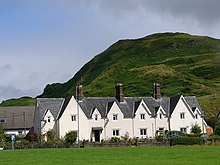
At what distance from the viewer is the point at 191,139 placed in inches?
2525

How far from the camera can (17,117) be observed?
11856 cm

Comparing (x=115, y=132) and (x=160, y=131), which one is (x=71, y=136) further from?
(x=160, y=131)

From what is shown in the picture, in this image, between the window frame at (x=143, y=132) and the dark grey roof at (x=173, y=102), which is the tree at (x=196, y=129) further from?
the window frame at (x=143, y=132)

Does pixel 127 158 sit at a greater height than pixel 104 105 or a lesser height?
lesser

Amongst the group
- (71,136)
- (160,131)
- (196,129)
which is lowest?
(71,136)

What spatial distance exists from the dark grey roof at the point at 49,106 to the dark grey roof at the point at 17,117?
24.1 meters

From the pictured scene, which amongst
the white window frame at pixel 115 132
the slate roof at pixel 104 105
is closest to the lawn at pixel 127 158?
the slate roof at pixel 104 105

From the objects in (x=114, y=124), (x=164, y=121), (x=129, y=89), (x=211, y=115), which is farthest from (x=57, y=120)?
(x=129, y=89)

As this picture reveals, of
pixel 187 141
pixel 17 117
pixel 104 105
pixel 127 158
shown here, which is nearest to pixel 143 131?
pixel 104 105

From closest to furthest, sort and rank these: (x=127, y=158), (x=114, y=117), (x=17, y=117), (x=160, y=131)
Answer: (x=127, y=158) → (x=114, y=117) → (x=160, y=131) → (x=17, y=117)

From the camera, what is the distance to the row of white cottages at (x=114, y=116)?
9106 centimetres

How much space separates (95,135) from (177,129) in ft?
51.4

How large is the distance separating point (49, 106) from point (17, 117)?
28037mm

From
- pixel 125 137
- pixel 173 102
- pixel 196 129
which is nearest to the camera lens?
pixel 125 137
